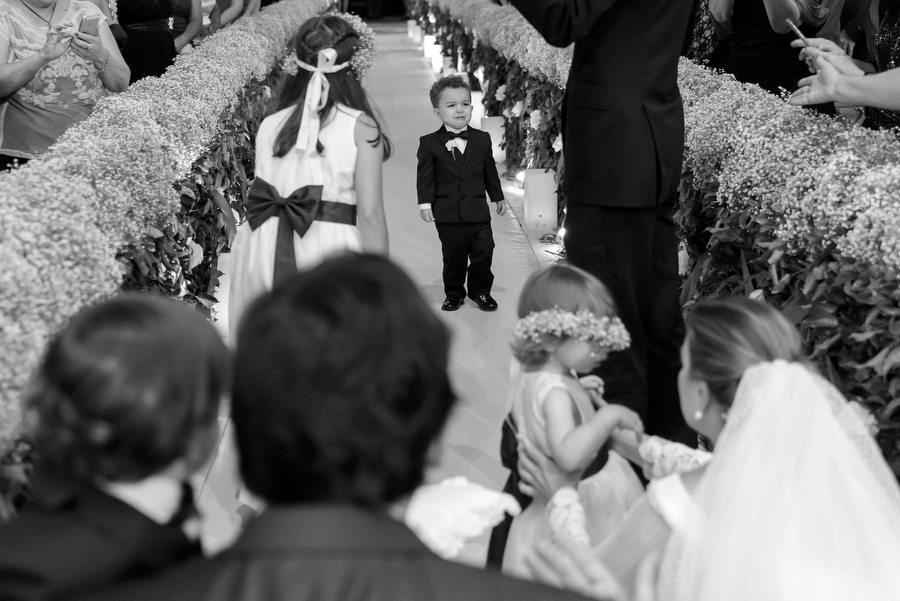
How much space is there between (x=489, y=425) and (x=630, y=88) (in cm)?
147

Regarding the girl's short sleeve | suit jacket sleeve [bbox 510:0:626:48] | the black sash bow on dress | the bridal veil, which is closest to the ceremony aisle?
the black sash bow on dress

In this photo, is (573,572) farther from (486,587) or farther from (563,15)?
(563,15)

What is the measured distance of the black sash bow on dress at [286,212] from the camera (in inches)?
128

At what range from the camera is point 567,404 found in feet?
8.50

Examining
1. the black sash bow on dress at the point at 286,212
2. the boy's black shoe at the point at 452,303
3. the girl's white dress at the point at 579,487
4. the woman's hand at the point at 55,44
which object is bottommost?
the boy's black shoe at the point at 452,303

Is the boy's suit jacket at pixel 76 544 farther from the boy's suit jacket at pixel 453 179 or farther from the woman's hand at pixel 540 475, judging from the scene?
the boy's suit jacket at pixel 453 179

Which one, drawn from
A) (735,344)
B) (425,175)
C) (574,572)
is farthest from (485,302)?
(574,572)

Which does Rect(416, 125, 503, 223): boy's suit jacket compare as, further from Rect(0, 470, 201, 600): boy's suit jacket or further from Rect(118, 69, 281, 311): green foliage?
Rect(0, 470, 201, 600): boy's suit jacket

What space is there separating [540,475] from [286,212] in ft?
4.19

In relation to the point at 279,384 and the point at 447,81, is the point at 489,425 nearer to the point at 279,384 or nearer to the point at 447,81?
the point at 447,81

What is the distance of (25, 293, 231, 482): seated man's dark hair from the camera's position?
1213 mm

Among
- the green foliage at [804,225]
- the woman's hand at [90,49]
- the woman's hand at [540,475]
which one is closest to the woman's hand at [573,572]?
the woman's hand at [540,475]

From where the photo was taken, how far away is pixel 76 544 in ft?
4.18

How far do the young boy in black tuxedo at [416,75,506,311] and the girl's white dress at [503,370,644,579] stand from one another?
8.86ft
